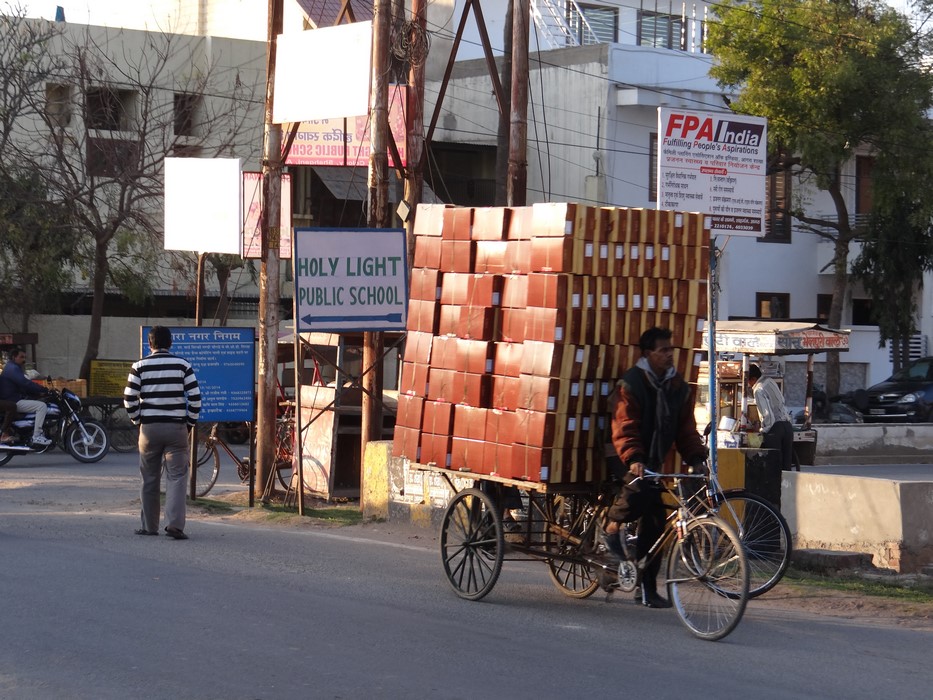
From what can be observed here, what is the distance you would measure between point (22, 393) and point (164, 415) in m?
8.61

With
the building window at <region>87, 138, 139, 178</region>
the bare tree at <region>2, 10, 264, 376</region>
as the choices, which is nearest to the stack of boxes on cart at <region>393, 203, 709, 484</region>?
the bare tree at <region>2, 10, 264, 376</region>

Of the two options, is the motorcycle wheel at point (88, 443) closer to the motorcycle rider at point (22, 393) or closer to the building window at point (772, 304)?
the motorcycle rider at point (22, 393)

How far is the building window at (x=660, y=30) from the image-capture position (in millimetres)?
38625

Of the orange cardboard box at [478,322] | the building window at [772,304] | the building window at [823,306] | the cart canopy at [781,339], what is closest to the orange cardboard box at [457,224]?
the orange cardboard box at [478,322]

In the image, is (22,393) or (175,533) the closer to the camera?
(175,533)

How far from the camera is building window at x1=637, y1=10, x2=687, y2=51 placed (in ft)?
127

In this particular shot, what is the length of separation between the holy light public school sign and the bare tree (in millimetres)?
13238

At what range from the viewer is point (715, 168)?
31.1 ft

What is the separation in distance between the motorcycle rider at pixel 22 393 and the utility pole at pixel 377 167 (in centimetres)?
731

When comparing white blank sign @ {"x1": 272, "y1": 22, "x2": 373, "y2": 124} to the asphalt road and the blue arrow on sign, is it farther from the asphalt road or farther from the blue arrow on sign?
the asphalt road

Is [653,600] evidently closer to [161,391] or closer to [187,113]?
[161,391]

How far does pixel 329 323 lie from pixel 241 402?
2034 millimetres

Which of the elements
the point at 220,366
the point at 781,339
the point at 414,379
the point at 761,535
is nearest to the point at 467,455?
the point at 414,379

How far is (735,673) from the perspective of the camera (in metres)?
6.39
